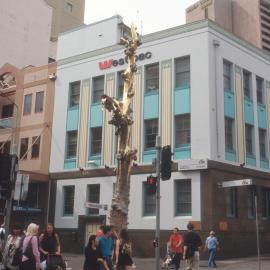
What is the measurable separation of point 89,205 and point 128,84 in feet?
20.0

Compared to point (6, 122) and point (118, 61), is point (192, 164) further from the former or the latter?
point (6, 122)

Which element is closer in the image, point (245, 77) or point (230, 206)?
point (230, 206)

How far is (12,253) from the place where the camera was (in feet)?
34.6

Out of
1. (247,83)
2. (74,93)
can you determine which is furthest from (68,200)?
(247,83)

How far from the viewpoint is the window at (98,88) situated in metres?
31.5

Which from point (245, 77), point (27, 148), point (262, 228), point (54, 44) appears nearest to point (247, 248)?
point (262, 228)

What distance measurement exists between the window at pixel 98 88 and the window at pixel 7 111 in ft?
27.4

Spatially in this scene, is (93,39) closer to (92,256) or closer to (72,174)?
(72,174)

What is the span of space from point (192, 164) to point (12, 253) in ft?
52.7

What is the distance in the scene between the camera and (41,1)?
1945 inches

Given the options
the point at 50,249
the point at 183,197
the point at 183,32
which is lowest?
the point at 50,249

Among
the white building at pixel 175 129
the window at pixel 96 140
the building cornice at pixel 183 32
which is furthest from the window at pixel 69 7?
the window at pixel 96 140

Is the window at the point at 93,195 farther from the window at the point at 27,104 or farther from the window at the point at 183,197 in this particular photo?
the window at the point at 27,104

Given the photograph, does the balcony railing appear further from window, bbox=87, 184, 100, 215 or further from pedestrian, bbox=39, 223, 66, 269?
pedestrian, bbox=39, 223, 66, 269
